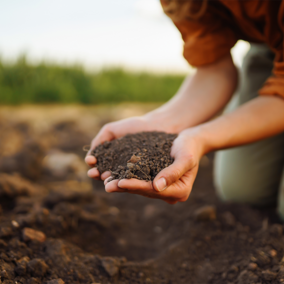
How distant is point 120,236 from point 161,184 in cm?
84

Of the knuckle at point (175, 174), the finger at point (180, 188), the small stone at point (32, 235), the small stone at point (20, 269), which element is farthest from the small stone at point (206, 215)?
the small stone at point (20, 269)

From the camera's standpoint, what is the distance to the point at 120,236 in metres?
1.66

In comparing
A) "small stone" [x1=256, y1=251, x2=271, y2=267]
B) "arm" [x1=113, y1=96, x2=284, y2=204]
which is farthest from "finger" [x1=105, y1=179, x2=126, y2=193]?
"small stone" [x1=256, y1=251, x2=271, y2=267]

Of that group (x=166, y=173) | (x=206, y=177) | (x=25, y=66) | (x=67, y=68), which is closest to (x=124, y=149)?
(x=166, y=173)

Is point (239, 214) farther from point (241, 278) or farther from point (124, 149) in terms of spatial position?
point (124, 149)

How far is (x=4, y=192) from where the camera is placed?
166cm

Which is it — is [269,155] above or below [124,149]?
below

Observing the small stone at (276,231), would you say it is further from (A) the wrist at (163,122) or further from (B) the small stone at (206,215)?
(A) the wrist at (163,122)

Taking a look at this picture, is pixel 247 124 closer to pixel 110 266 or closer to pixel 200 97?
pixel 200 97

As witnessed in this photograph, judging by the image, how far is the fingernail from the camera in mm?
962

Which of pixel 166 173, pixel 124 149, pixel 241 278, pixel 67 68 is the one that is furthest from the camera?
pixel 67 68

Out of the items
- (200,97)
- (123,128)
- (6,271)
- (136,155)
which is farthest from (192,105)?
(6,271)

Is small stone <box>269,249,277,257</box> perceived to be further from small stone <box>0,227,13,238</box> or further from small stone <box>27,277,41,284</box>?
small stone <box>0,227,13,238</box>

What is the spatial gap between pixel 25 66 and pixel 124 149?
3.86 m
